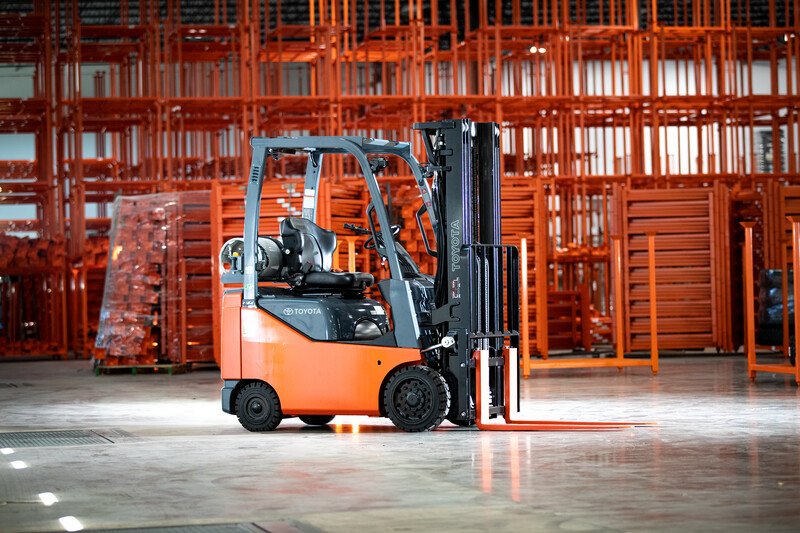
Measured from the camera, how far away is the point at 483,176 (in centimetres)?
954

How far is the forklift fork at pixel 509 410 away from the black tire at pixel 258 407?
4.78 feet

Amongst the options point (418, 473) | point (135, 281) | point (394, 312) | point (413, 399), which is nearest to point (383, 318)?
point (394, 312)

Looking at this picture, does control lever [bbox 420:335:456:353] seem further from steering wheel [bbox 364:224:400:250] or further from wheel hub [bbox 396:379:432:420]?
steering wheel [bbox 364:224:400:250]

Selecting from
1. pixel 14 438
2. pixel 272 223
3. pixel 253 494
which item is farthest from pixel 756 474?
pixel 272 223

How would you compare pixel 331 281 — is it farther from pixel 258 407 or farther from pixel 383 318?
pixel 258 407

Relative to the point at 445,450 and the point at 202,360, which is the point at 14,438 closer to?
the point at 445,450

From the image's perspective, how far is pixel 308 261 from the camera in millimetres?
9281

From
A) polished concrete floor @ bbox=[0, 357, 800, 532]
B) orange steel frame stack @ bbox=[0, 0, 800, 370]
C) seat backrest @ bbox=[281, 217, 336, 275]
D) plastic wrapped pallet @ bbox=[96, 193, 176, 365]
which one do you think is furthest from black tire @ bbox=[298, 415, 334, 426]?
plastic wrapped pallet @ bbox=[96, 193, 176, 365]

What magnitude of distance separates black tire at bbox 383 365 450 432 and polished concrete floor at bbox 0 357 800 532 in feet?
0.41

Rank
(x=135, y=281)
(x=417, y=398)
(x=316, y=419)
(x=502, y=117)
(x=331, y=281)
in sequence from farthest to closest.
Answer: (x=502, y=117) → (x=135, y=281) → (x=316, y=419) → (x=331, y=281) → (x=417, y=398)

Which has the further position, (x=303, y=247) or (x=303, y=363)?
(x=303, y=247)

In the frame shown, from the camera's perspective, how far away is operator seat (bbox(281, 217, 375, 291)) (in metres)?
9.23

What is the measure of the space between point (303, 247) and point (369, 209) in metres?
0.64

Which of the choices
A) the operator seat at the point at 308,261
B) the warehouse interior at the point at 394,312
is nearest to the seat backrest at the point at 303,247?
the operator seat at the point at 308,261
